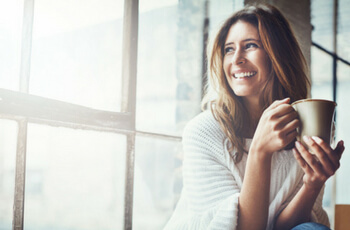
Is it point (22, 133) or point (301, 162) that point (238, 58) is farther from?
point (22, 133)

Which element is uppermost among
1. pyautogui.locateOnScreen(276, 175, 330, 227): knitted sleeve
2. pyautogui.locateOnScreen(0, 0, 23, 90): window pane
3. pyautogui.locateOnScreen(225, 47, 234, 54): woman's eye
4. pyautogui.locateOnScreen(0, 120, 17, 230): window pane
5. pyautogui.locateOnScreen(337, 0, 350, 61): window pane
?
pyautogui.locateOnScreen(337, 0, 350, 61): window pane

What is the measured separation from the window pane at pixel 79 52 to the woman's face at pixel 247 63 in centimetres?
29

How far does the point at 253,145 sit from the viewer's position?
0.88m

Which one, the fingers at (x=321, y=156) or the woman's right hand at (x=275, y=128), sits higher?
the woman's right hand at (x=275, y=128)

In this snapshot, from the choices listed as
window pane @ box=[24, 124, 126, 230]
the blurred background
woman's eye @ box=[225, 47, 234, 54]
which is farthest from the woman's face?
window pane @ box=[24, 124, 126, 230]

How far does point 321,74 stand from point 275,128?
0.97 feet

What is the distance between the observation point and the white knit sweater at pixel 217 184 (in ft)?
2.83

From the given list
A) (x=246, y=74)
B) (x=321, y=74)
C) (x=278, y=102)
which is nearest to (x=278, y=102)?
(x=278, y=102)

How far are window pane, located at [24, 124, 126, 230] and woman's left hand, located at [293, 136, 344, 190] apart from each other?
1.37ft

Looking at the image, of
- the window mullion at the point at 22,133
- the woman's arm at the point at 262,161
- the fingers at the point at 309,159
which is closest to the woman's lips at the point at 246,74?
the woman's arm at the point at 262,161

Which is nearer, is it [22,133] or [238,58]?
[22,133]

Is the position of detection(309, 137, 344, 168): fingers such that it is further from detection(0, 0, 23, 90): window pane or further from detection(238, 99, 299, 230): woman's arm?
detection(0, 0, 23, 90): window pane

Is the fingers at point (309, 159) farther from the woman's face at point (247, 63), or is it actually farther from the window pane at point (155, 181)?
the window pane at point (155, 181)

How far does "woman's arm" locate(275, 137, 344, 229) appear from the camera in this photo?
842 mm
